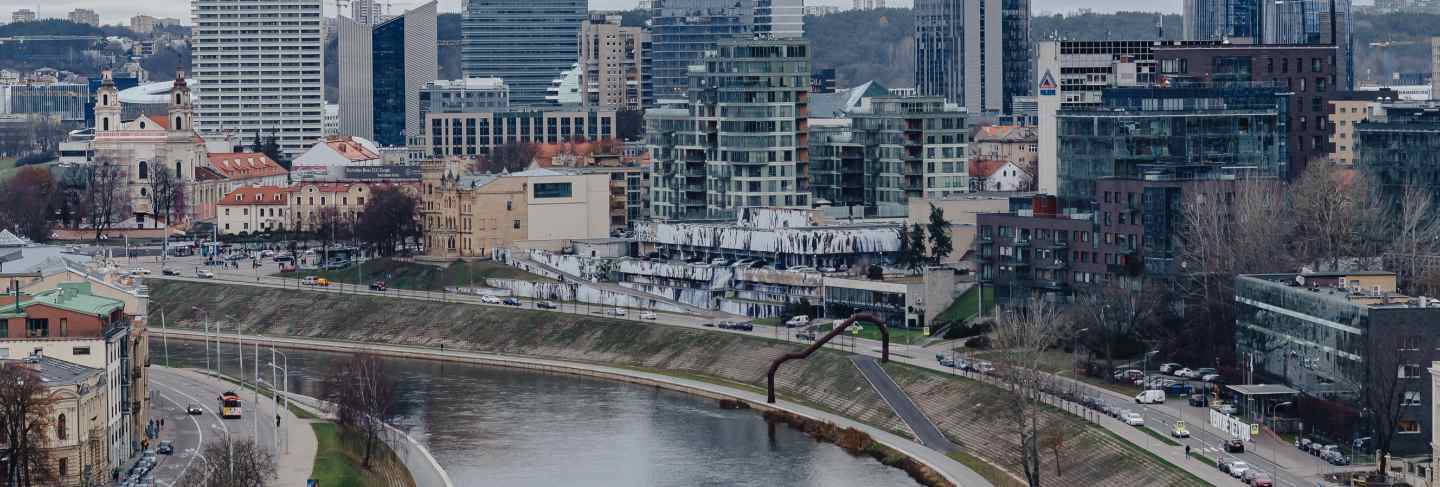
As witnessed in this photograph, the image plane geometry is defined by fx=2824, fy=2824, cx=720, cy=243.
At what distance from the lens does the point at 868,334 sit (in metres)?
110

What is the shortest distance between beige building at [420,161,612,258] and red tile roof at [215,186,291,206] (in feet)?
79.7

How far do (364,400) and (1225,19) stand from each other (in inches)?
3927

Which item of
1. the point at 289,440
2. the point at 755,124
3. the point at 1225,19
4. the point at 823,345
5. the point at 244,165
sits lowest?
the point at 289,440

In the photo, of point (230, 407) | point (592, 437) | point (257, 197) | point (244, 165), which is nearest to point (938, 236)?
point (592, 437)

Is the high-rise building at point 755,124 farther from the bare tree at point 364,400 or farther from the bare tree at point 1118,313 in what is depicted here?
the bare tree at point 364,400

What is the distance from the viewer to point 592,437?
92938 millimetres

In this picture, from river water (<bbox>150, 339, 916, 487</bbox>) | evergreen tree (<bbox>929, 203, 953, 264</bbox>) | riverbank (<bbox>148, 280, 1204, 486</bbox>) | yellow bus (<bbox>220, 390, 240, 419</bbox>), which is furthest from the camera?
evergreen tree (<bbox>929, 203, 953, 264</bbox>)

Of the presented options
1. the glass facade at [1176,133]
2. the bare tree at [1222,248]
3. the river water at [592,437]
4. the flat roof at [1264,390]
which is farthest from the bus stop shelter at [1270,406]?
the glass facade at [1176,133]

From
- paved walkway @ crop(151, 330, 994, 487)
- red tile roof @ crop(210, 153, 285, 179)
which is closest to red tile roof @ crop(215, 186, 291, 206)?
red tile roof @ crop(210, 153, 285, 179)

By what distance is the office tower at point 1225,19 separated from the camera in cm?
16782

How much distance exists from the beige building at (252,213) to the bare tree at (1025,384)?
77953 mm

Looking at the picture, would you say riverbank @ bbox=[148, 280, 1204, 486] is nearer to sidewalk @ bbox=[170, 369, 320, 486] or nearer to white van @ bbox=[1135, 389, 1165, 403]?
white van @ bbox=[1135, 389, 1165, 403]

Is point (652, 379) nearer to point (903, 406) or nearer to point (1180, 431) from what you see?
point (903, 406)

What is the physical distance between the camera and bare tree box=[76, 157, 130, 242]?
165 meters
